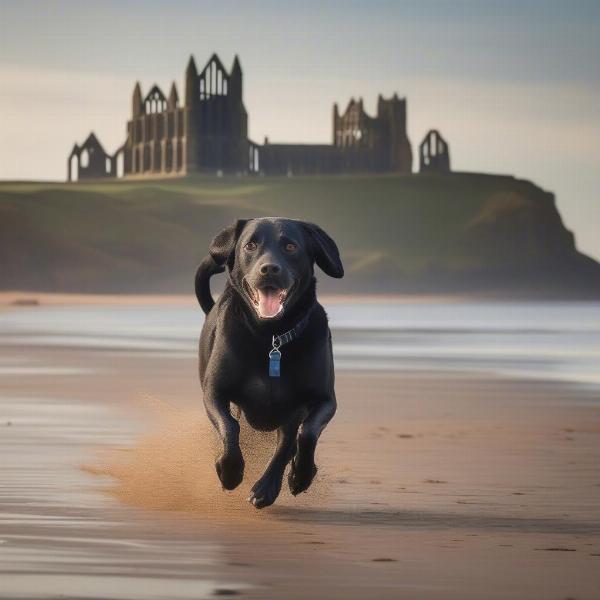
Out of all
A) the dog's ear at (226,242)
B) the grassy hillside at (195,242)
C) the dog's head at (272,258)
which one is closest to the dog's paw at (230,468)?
the dog's head at (272,258)

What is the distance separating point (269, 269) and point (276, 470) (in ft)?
4.13

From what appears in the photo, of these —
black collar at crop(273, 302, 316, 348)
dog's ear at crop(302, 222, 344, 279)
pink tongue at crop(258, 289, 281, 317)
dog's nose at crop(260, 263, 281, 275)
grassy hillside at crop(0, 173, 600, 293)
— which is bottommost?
grassy hillside at crop(0, 173, 600, 293)

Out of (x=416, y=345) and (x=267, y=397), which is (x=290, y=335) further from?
(x=416, y=345)

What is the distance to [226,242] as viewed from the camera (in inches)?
399

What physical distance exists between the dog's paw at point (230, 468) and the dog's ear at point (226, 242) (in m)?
1.13

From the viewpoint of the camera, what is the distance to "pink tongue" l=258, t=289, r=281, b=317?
9.56 metres

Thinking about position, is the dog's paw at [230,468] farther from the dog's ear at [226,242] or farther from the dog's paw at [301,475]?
the dog's ear at [226,242]

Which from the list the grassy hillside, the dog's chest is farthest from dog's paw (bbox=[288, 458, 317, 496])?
A: the grassy hillside

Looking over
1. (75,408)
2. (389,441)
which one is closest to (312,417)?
(389,441)

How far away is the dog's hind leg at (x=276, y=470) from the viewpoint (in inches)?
393

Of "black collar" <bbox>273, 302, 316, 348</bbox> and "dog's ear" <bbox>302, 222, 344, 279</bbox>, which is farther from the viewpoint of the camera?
"dog's ear" <bbox>302, 222, 344, 279</bbox>

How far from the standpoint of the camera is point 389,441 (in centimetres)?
1488

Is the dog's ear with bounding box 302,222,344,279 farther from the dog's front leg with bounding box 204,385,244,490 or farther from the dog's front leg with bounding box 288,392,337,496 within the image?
the dog's front leg with bounding box 204,385,244,490

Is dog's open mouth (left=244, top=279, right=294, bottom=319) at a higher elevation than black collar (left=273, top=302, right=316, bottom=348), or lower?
higher
